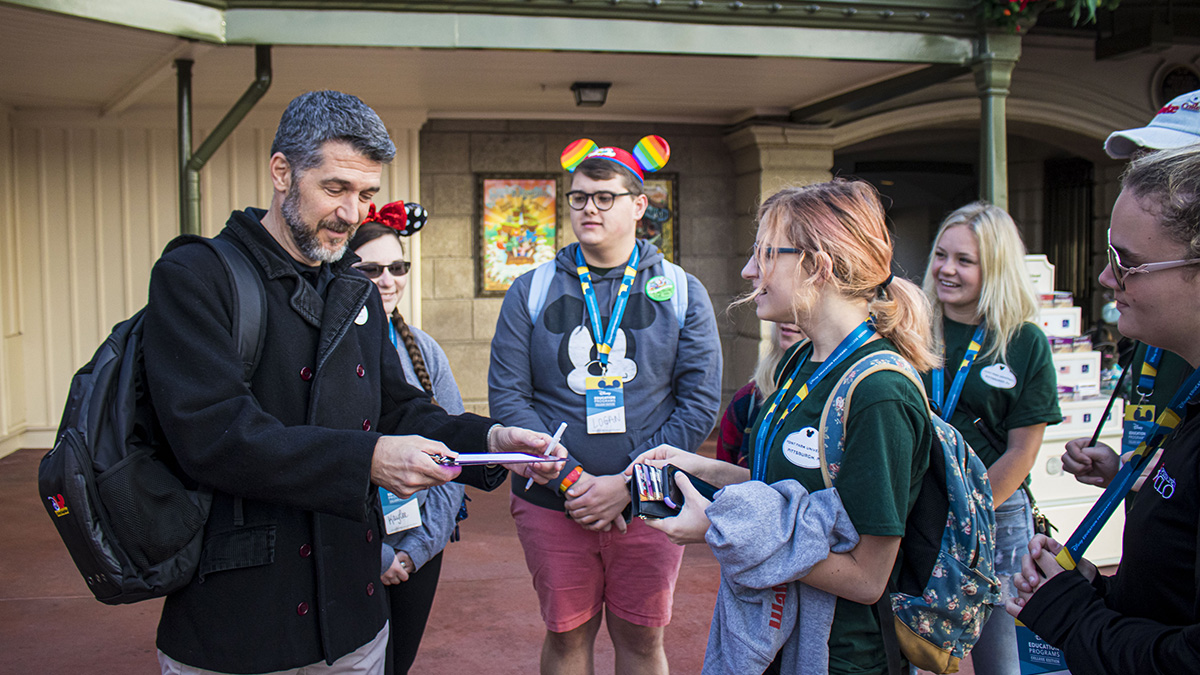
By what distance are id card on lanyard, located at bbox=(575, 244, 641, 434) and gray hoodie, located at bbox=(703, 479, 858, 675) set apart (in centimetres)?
113

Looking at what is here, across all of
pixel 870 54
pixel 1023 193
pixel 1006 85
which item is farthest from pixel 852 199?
pixel 1023 193

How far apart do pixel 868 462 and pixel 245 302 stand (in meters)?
1.30

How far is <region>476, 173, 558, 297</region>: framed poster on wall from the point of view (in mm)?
8133

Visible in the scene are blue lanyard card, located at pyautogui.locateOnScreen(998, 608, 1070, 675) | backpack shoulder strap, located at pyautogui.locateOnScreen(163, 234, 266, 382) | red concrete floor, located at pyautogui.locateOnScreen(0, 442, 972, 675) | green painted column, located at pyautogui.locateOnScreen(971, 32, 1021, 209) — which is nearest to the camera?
blue lanyard card, located at pyautogui.locateOnScreen(998, 608, 1070, 675)

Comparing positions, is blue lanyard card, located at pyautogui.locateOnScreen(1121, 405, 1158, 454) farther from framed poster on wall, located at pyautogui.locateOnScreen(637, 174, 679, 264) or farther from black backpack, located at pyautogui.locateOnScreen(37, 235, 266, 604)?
framed poster on wall, located at pyautogui.locateOnScreen(637, 174, 679, 264)

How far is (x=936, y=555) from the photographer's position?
1.76 m

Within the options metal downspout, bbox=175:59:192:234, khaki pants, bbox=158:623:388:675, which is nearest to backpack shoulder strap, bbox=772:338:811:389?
khaki pants, bbox=158:623:388:675

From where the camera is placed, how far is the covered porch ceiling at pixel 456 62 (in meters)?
5.09

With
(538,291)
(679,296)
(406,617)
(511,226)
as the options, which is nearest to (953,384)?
(679,296)

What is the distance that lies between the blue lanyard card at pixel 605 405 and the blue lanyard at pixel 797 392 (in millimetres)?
979

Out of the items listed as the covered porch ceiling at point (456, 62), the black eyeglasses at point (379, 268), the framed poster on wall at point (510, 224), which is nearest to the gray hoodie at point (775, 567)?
the black eyeglasses at point (379, 268)

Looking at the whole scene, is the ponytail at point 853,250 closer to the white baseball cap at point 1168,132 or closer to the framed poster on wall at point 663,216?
the white baseball cap at point 1168,132

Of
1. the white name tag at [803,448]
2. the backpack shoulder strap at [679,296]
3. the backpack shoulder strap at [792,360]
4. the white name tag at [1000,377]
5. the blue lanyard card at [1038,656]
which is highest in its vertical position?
the backpack shoulder strap at [679,296]

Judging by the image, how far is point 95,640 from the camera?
156 inches
